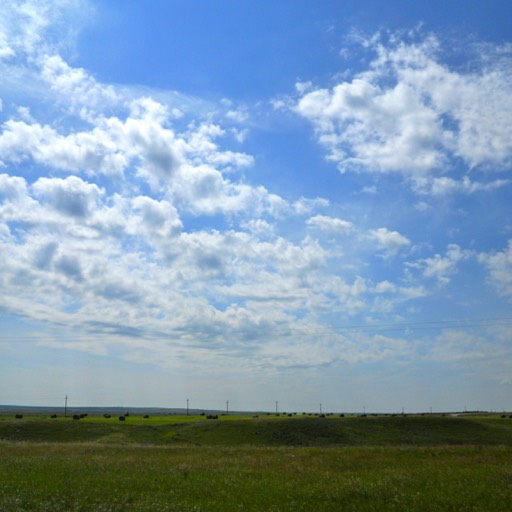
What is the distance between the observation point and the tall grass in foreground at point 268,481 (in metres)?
21.4

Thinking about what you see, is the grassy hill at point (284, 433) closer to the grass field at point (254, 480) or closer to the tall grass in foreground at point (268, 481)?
the grass field at point (254, 480)

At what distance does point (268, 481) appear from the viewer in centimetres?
2694

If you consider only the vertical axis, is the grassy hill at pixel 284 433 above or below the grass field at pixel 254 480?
below

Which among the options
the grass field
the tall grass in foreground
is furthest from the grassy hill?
the tall grass in foreground

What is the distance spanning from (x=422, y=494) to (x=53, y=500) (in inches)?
609

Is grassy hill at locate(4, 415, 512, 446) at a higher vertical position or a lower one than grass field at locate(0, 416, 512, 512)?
lower

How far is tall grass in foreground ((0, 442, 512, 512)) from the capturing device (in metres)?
21.4

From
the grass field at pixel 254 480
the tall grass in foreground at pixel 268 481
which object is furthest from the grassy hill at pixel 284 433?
the tall grass in foreground at pixel 268 481

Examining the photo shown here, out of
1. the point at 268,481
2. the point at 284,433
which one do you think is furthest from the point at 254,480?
the point at 284,433

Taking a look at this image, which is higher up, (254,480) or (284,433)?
(254,480)

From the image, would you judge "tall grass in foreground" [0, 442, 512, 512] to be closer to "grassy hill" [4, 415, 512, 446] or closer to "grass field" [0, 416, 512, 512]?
"grass field" [0, 416, 512, 512]

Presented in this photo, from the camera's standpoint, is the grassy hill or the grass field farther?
the grassy hill

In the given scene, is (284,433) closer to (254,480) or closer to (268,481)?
(254,480)

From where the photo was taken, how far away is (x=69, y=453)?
41.9m
